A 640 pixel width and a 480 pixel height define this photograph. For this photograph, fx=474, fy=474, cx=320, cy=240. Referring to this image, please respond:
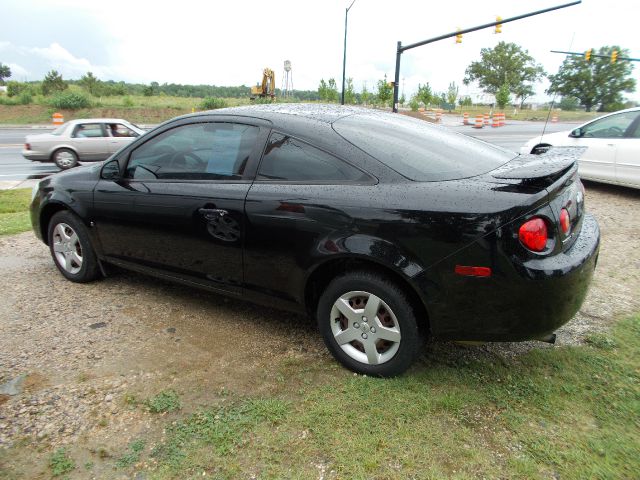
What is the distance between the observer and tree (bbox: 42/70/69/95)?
4078 centimetres

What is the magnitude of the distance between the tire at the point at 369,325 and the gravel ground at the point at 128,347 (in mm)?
233

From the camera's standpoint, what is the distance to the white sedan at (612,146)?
24.1 ft

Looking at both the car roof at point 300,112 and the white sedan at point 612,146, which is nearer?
the car roof at point 300,112

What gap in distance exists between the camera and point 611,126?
7750 mm

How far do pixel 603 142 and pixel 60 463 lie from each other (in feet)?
27.7

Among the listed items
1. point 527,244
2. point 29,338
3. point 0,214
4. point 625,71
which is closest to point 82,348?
point 29,338

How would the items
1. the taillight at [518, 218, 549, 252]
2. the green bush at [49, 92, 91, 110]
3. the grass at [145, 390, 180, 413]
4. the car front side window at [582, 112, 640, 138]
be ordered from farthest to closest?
1. the green bush at [49, 92, 91, 110]
2. the car front side window at [582, 112, 640, 138]
3. the grass at [145, 390, 180, 413]
4. the taillight at [518, 218, 549, 252]

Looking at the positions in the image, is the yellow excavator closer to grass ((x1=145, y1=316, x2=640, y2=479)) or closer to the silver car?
the silver car

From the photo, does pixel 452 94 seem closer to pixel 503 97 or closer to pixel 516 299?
pixel 503 97

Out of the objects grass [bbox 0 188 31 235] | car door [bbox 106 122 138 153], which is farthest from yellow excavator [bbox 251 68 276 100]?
grass [bbox 0 188 31 235]

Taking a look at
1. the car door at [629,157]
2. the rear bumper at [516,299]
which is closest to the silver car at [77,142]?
the car door at [629,157]

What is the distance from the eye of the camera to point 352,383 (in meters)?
2.70

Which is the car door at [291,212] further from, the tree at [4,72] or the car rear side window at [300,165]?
the tree at [4,72]

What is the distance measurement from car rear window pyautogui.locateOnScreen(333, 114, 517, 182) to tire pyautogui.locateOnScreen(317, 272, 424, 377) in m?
0.66
